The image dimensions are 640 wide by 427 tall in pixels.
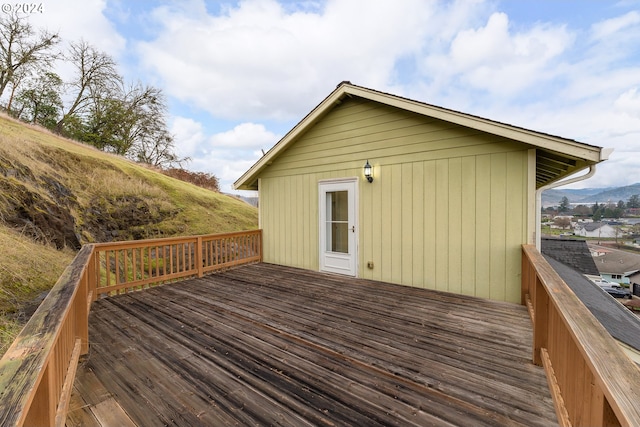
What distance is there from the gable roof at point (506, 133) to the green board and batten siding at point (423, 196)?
261 millimetres

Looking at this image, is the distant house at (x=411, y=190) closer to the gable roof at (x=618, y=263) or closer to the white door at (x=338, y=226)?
the white door at (x=338, y=226)

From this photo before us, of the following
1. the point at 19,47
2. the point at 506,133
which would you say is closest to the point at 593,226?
the point at 506,133

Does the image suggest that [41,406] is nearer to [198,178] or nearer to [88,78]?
[198,178]

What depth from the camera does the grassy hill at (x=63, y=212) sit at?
12.4 ft

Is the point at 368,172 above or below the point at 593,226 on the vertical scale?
above

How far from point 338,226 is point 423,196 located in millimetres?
1689

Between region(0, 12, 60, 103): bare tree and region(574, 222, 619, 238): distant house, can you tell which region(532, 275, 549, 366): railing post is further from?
region(574, 222, 619, 238): distant house

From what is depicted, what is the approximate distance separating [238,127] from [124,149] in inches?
305

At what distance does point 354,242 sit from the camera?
16.2 feet

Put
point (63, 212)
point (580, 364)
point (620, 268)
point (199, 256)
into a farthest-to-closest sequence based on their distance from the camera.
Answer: point (620, 268) → point (63, 212) → point (199, 256) → point (580, 364)

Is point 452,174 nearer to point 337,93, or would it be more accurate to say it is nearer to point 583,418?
point 337,93

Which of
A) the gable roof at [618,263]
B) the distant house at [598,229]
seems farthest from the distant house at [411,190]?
the distant house at [598,229]

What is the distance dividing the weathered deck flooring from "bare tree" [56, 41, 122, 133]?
16.6 meters

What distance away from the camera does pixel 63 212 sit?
5.81 metres
